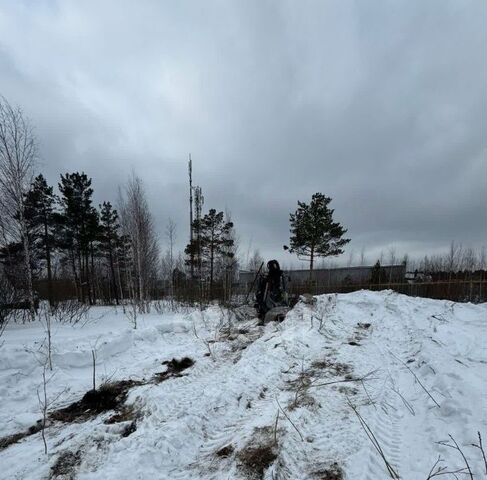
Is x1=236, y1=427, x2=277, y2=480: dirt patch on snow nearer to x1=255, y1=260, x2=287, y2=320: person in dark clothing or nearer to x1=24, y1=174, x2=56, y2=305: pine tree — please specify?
x1=255, y1=260, x2=287, y2=320: person in dark clothing

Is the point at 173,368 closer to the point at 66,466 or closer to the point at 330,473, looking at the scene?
the point at 66,466

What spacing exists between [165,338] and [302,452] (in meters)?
7.05

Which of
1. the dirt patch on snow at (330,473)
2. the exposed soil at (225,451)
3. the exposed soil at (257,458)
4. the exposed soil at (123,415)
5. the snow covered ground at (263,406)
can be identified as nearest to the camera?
the dirt patch on snow at (330,473)

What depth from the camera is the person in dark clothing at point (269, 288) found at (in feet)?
38.0

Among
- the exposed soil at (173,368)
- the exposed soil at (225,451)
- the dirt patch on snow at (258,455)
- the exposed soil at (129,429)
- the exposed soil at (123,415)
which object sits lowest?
the exposed soil at (173,368)

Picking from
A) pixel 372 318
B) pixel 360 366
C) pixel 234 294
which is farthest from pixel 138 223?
pixel 360 366

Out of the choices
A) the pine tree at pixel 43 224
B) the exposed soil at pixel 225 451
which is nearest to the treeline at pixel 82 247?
the pine tree at pixel 43 224

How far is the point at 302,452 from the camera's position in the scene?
10.2ft

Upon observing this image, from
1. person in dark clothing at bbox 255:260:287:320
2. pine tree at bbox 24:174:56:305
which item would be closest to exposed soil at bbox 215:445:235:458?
person in dark clothing at bbox 255:260:287:320

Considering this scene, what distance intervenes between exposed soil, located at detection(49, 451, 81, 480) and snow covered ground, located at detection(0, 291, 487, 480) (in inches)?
0.5

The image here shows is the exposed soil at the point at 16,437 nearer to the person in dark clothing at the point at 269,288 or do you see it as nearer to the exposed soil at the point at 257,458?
the exposed soil at the point at 257,458

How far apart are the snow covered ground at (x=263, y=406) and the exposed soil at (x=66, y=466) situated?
1 centimetres

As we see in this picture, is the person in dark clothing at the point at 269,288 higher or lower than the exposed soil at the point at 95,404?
higher

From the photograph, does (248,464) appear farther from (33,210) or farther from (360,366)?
(33,210)
